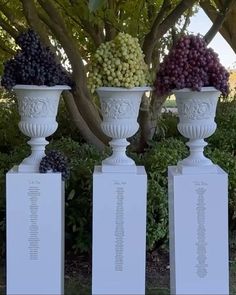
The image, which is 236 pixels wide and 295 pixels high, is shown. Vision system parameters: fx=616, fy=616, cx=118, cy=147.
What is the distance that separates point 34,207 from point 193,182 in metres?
0.88

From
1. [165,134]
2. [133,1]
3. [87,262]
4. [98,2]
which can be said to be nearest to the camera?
[98,2]

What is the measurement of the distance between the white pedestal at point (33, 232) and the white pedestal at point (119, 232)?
214mm

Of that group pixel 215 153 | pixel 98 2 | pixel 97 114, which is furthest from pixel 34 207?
pixel 97 114

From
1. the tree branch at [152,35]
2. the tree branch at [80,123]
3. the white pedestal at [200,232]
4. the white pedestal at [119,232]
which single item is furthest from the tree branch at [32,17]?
the white pedestal at [200,232]

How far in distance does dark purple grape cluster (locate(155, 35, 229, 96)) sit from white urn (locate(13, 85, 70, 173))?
598 millimetres

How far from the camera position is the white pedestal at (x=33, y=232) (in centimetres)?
338

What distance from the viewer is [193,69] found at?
3.32 metres

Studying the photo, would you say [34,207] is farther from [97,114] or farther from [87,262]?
[97,114]

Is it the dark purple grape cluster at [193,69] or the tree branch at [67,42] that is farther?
the tree branch at [67,42]

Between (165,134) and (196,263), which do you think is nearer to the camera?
(196,263)

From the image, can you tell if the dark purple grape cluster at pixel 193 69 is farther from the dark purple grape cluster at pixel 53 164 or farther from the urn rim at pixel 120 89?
the dark purple grape cluster at pixel 53 164

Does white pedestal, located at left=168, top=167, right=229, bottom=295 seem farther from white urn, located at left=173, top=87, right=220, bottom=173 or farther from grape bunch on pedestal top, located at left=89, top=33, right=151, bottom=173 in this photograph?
grape bunch on pedestal top, located at left=89, top=33, right=151, bottom=173

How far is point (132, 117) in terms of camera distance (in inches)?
137

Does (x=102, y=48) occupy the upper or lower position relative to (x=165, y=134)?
upper
